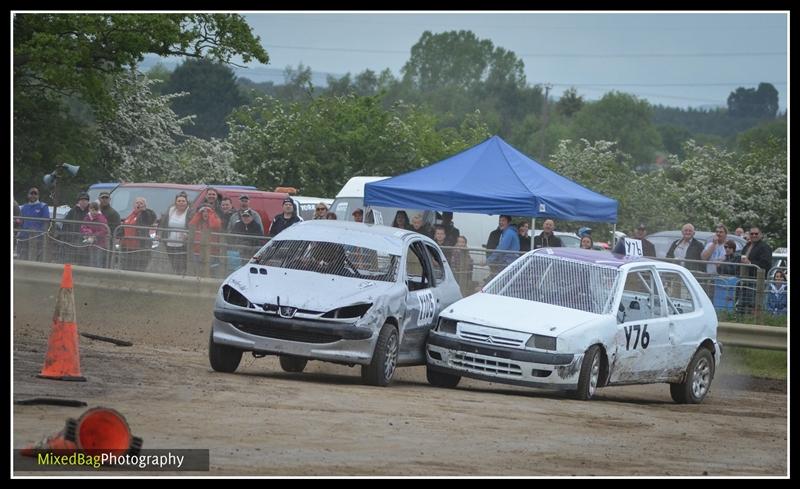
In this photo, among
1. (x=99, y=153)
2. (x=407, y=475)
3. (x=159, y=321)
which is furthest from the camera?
(x=99, y=153)

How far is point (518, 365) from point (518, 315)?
26.0 inches

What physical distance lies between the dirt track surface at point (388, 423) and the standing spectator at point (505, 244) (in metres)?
4.00

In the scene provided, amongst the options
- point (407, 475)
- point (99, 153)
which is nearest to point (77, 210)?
point (407, 475)

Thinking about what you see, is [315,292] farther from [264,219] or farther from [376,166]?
[376,166]

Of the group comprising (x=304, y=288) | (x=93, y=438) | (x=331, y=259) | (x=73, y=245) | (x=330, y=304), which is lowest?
(x=93, y=438)

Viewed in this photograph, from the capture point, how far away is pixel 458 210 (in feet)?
67.6

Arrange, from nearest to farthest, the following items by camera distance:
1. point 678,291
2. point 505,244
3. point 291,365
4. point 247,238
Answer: point 291,365
point 678,291
point 247,238
point 505,244

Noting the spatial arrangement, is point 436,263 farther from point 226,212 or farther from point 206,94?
point 206,94

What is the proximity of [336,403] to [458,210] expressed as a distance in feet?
29.9

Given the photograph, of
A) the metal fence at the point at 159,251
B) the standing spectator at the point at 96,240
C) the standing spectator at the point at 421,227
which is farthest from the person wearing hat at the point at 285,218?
the standing spectator at the point at 96,240

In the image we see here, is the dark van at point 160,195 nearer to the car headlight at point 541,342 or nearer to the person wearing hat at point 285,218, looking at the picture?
the person wearing hat at point 285,218

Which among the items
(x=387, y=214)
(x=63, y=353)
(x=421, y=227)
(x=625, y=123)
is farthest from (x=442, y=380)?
(x=625, y=123)

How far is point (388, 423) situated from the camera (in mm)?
10805
